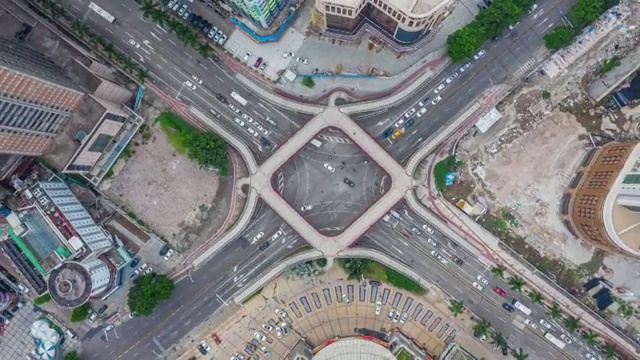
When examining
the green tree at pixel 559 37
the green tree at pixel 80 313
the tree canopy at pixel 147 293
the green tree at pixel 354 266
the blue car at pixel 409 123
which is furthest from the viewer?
the blue car at pixel 409 123

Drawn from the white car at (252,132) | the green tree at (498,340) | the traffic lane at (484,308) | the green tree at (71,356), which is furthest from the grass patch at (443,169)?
the green tree at (71,356)

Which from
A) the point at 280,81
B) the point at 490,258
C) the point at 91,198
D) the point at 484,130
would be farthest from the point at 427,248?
the point at 91,198

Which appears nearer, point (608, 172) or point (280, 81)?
point (608, 172)

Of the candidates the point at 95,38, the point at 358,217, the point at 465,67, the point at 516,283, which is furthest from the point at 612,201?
the point at 95,38

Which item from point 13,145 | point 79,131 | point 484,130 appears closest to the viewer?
point 13,145

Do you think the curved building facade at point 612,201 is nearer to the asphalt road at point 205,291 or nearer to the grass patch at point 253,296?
the asphalt road at point 205,291

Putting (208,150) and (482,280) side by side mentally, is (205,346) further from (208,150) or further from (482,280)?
(482,280)

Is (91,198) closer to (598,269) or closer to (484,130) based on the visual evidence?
(484,130)
